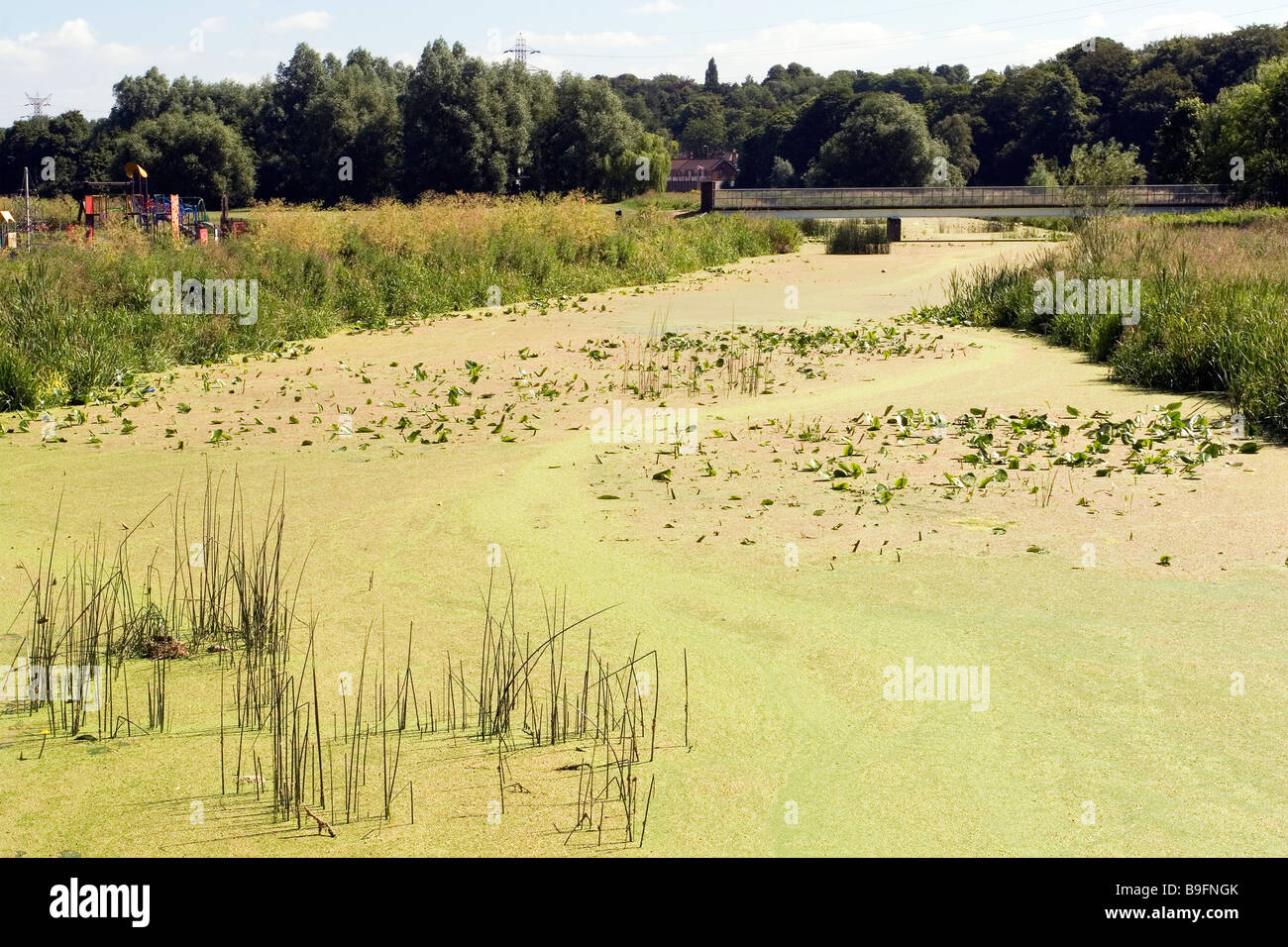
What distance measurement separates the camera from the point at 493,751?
437cm

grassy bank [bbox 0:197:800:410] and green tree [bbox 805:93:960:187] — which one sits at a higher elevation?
green tree [bbox 805:93:960:187]

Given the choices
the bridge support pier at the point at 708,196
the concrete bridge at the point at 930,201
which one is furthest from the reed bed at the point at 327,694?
the bridge support pier at the point at 708,196

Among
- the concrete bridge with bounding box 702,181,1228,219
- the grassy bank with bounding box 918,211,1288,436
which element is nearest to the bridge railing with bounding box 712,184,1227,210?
the concrete bridge with bounding box 702,181,1228,219

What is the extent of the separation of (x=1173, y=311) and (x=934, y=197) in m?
36.6

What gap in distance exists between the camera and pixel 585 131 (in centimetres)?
5356

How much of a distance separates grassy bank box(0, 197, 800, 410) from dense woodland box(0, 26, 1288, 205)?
23.1 metres

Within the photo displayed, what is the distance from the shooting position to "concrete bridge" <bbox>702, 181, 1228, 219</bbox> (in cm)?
4300

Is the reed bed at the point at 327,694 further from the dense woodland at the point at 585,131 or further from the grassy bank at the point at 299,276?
the dense woodland at the point at 585,131

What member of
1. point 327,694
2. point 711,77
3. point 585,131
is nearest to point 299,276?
point 327,694

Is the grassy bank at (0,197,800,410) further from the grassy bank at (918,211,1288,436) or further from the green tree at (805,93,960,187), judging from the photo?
the green tree at (805,93,960,187)

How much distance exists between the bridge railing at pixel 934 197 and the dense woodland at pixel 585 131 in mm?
2240

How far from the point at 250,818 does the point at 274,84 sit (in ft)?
245

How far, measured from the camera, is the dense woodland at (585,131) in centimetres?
5334
